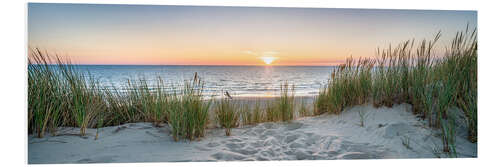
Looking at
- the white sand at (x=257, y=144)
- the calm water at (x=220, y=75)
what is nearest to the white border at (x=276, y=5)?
the white sand at (x=257, y=144)

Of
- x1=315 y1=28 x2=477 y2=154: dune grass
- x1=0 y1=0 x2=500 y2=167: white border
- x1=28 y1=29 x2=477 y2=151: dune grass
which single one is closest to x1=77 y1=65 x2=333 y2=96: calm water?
x1=28 y1=29 x2=477 y2=151: dune grass

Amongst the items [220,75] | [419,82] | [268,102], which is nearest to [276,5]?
[268,102]

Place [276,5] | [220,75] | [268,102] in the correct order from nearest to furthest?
[276,5], [268,102], [220,75]

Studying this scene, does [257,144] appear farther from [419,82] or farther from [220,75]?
[419,82]

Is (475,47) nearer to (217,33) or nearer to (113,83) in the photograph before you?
(217,33)

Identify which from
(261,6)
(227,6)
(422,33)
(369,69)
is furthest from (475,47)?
(227,6)
